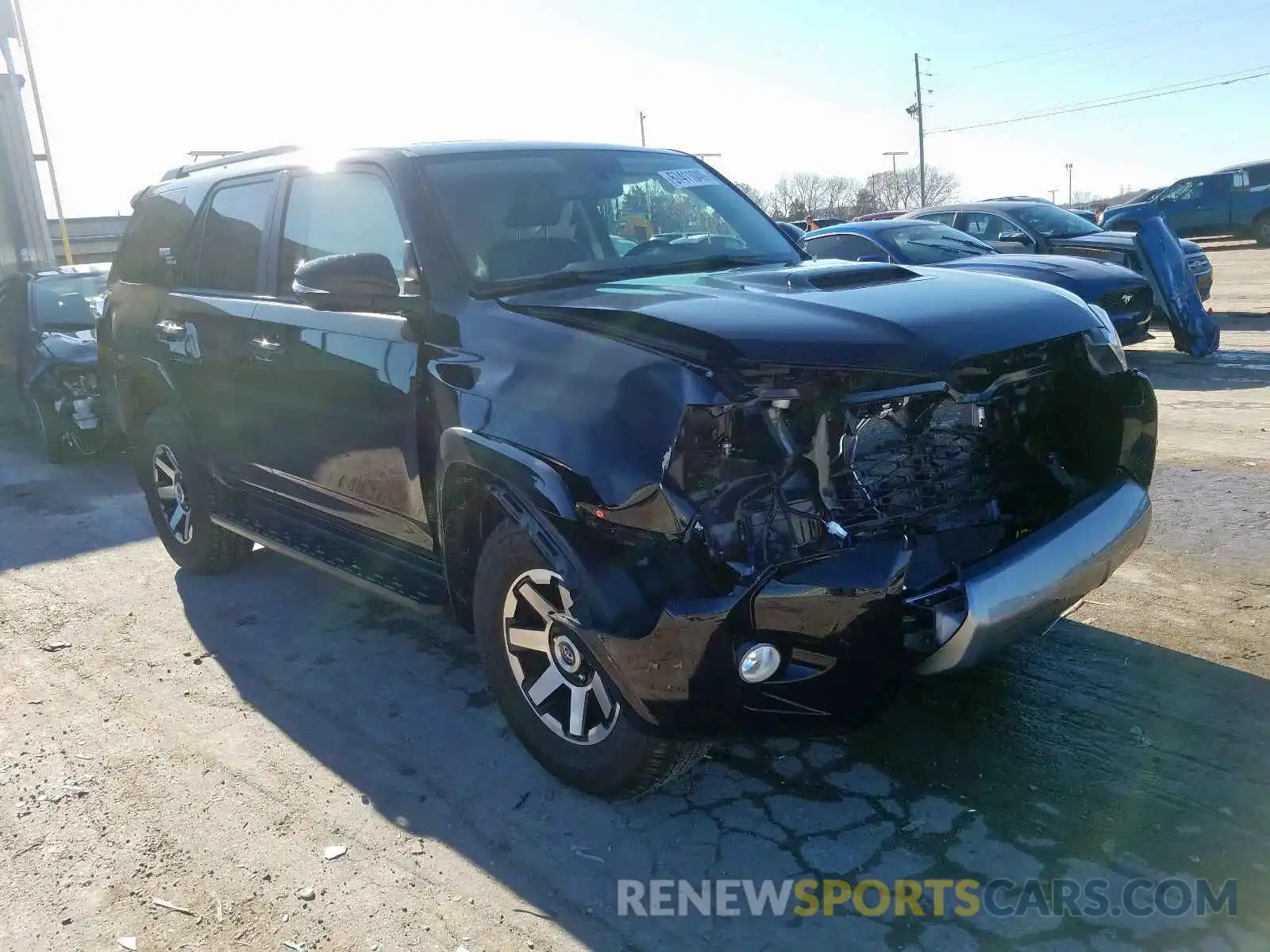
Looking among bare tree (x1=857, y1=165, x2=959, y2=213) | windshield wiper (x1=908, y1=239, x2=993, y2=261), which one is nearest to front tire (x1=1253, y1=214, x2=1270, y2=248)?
windshield wiper (x1=908, y1=239, x2=993, y2=261)

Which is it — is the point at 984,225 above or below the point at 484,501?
above

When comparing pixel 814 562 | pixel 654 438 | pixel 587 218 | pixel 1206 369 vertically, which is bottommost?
pixel 1206 369

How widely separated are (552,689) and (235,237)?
2811 millimetres

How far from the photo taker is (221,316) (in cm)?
470

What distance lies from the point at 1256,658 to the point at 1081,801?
1.29 meters

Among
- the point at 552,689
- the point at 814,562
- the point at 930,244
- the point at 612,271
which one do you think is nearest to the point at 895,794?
the point at 814,562

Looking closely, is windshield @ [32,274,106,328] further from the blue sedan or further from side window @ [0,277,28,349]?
the blue sedan

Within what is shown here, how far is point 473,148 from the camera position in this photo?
3.94 meters

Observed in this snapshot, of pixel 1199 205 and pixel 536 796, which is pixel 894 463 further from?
pixel 1199 205

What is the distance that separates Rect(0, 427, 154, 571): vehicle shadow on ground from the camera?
255 inches

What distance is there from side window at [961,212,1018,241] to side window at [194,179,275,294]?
989cm

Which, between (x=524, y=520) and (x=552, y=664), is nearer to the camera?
(x=524, y=520)

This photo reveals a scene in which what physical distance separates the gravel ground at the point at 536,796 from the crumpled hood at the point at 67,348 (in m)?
4.61

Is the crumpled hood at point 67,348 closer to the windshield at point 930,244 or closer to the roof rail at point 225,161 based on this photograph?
the roof rail at point 225,161
